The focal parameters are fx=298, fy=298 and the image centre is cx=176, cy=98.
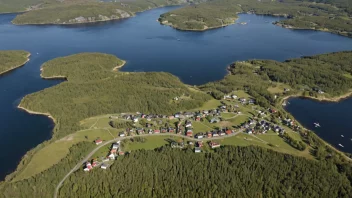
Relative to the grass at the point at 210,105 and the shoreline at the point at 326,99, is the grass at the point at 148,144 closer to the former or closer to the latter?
the grass at the point at 210,105

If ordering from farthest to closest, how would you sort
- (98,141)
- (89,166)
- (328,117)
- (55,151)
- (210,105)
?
(210,105)
(328,117)
(98,141)
(55,151)
(89,166)

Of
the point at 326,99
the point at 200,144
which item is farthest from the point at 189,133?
the point at 326,99

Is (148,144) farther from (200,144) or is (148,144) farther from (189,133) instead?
(200,144)

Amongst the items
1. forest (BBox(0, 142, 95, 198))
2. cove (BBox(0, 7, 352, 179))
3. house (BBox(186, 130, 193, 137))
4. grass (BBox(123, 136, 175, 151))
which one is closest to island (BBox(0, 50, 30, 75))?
cove (BBox(0, 7, 352, 179))

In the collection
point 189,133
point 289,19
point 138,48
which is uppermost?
point 289,19

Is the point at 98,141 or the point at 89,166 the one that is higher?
the point at 98,141

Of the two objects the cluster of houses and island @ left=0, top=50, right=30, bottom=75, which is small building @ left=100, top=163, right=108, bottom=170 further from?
island @ left=0, top=50, right=30, bottom=75

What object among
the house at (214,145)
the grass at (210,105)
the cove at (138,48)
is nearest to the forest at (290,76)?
the grass at (210,105)
